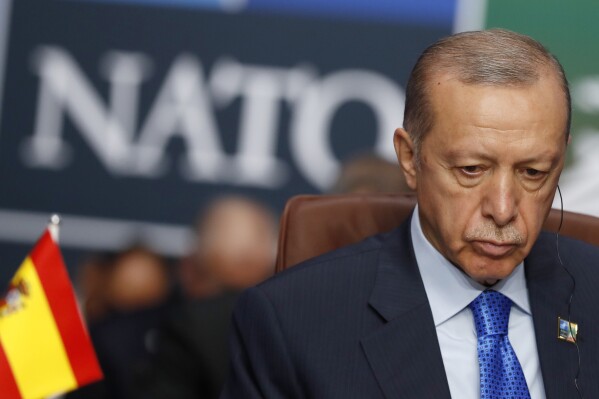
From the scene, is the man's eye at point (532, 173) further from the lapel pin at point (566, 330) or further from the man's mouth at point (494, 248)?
the lapel pin at point (566, 330)

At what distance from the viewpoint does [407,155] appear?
2.53m

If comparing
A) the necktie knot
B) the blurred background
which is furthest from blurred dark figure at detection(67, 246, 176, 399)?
the necktie knot

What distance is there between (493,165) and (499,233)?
122mm

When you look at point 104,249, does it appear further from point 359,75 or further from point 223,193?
point 359,75

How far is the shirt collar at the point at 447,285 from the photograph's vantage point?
253 cm

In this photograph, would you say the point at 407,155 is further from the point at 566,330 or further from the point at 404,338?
the point at 566,330

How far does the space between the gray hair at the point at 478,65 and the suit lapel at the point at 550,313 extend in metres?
0.33

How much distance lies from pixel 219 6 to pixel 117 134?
65 cm

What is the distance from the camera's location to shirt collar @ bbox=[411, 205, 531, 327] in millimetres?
2527

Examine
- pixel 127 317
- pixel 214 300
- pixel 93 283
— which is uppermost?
pixel 214 300

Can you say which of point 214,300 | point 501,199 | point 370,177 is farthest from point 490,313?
point 214,300

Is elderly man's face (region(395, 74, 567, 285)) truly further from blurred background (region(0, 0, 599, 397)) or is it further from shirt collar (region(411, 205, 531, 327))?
blurred background (region(0, 0, 599, 397))

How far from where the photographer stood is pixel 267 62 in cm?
527

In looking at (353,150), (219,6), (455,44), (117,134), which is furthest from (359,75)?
(455,44)
